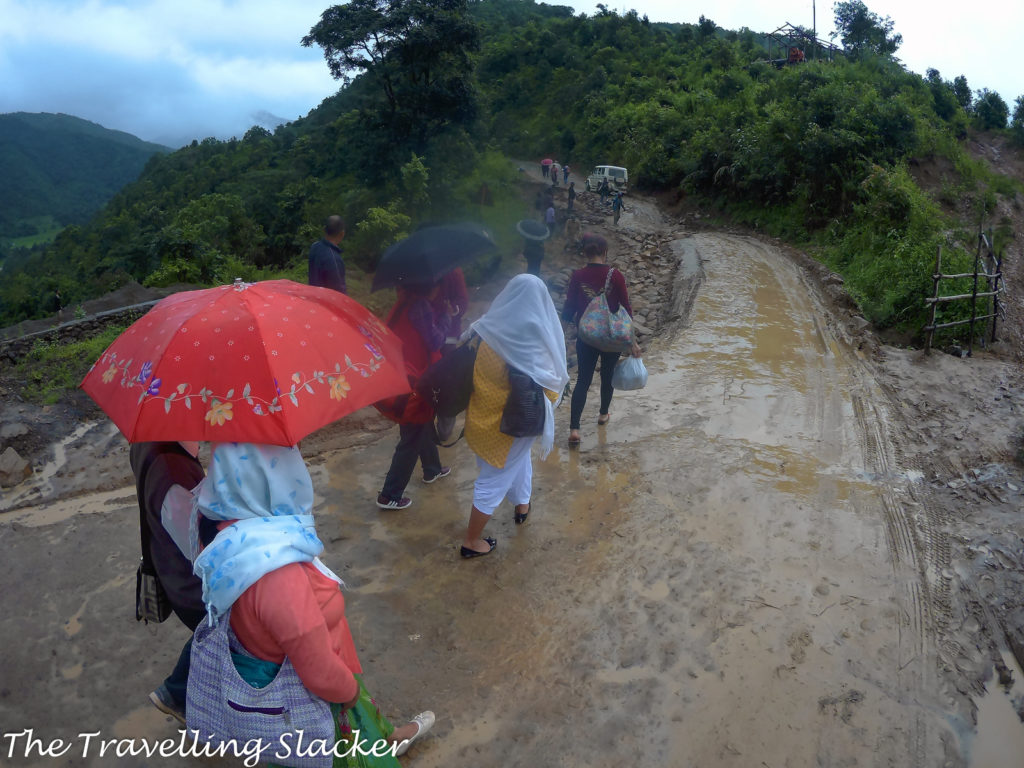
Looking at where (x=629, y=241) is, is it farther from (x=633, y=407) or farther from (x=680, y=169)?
(x=633, y=407)

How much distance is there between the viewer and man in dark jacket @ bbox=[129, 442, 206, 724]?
2168mm

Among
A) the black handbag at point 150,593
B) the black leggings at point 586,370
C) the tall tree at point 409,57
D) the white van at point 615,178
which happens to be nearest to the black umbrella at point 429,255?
the black leggings at point 586,370

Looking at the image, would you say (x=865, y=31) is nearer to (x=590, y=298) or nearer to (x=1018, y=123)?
(x=1018, y=123)

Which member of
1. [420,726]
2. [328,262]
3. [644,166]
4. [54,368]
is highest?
[644,166]

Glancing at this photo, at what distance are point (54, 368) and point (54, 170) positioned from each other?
291 ft

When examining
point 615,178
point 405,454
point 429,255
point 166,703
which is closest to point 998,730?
point 405,454

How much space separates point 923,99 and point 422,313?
25.0m

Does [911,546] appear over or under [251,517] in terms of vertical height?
under

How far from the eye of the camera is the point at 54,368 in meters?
7.00

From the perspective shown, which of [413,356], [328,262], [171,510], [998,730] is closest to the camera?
[171,510]

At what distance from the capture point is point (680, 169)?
22.4 metres

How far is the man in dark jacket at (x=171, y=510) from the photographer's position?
217cm

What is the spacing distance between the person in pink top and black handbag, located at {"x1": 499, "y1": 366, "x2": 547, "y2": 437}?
1585mm

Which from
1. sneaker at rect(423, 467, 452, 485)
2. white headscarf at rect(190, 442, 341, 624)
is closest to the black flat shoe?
sneaker at rect(423, 467, 452, 485)
